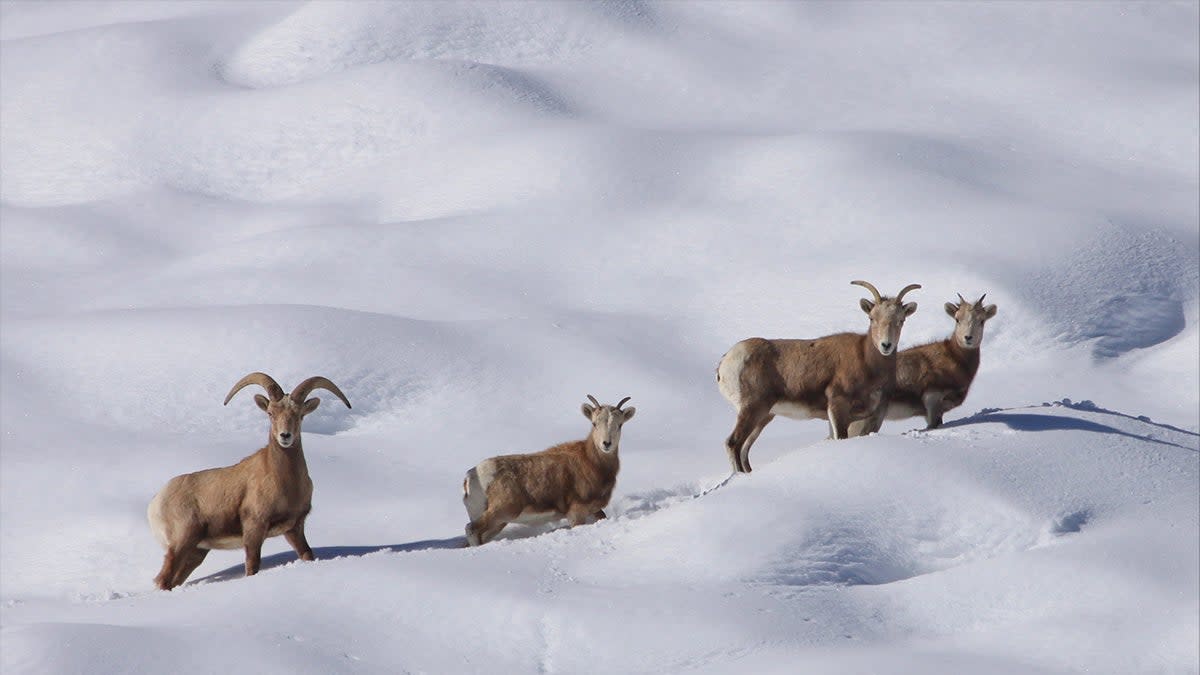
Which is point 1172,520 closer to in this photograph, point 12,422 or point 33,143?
point 12,422

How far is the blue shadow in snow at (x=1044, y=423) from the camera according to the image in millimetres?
15336

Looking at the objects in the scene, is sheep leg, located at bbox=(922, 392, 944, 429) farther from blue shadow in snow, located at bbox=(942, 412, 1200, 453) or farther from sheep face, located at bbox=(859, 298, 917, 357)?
sheep face, located at bbox=(859, 298, 917, 357)

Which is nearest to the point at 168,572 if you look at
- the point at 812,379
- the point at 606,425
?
the point at 606,425

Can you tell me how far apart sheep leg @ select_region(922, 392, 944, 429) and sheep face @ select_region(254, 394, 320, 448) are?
596 cm

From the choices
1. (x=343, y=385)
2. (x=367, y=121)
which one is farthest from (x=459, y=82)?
(x=343, y=385)

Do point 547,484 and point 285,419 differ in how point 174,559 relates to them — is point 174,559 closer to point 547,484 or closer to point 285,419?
point 285,419

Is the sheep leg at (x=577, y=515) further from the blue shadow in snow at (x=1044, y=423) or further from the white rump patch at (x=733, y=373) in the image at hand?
the blue shadow in snow at (x=1044, y=423)

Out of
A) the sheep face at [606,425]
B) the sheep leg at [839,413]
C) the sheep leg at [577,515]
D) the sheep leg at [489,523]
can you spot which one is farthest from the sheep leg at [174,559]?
the sheep leg at [839,413]

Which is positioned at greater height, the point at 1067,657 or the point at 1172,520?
the point at 1172,520

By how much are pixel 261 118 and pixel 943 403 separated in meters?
19.2

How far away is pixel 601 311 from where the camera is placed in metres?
23.7

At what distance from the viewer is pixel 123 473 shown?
56.8 feet

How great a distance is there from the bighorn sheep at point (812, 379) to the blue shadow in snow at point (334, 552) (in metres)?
2.82

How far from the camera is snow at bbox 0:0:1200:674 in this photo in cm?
1268
